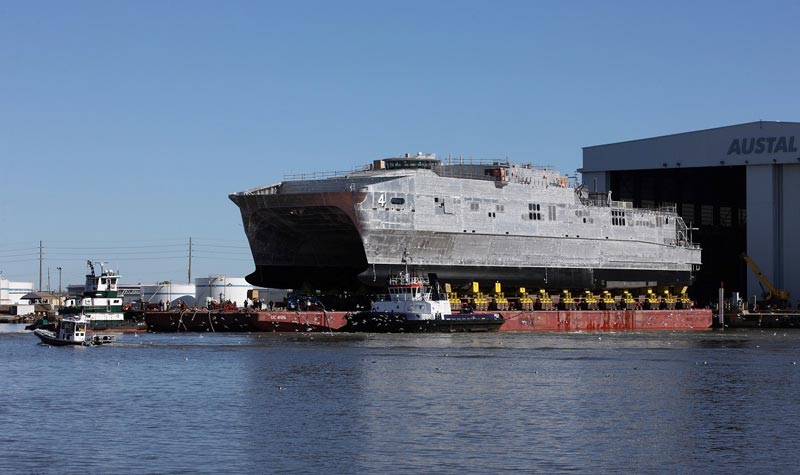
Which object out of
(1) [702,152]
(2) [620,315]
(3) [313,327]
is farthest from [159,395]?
(1) [702,152]

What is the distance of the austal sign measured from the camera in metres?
105

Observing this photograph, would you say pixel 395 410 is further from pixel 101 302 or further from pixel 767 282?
pixel 767 282

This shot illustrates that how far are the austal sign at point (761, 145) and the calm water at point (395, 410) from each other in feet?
121

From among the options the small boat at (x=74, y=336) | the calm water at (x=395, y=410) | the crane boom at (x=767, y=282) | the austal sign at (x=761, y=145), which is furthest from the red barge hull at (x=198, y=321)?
the austal sign at (x=761, y=145)

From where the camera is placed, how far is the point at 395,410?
43688mm

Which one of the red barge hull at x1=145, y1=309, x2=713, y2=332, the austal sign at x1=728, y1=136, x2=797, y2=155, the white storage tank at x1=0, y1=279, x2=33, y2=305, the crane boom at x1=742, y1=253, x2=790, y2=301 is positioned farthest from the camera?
the white storage tank at x1=0, y1=279, x2=33, y2=305

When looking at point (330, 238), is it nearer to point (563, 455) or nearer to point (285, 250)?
point (285, 250)

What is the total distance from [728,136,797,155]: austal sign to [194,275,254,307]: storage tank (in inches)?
2051

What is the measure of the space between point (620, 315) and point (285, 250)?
30.2 meters

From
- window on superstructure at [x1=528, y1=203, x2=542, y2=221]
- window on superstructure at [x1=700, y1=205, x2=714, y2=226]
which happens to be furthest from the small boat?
window on superstructure at [x1=700, y1=205, x2=714, y2=226]

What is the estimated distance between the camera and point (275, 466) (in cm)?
3306

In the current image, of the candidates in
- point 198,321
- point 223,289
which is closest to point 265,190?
point 198,321

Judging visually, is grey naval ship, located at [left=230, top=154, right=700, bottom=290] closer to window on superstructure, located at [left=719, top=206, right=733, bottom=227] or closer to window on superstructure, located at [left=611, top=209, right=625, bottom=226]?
window on superstructure, located at [left=611, top=209, right=625, bottom=226]

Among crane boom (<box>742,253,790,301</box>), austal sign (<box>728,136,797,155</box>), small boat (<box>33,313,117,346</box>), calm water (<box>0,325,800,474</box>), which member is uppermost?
austal sign (<box>728,136,797,155</box>)
